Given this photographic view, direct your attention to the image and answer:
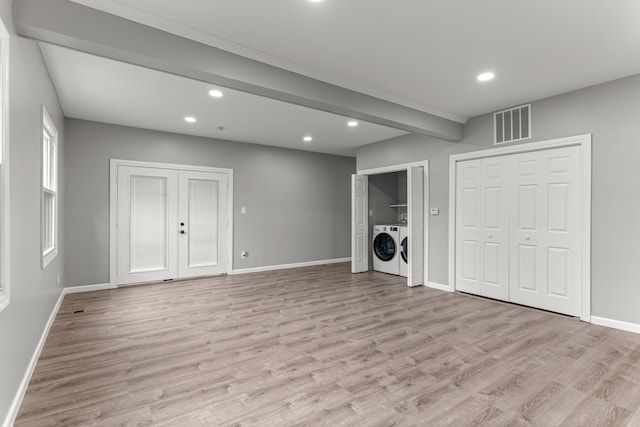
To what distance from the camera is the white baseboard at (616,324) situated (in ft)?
10.6

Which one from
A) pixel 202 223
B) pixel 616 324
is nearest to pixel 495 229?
pixel 616 324

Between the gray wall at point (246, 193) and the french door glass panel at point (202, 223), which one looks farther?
the french door glass panel at point (202, 223)

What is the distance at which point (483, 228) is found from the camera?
4.55 metres

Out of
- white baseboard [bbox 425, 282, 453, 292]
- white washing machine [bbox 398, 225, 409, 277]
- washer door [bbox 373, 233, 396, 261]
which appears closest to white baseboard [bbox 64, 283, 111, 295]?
washer door [bbox 373, 233, 396, 261]

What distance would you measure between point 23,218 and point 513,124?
511cm

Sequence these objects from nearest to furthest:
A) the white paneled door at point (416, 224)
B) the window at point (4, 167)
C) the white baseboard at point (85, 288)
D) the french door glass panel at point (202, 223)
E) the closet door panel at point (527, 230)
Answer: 1. the window at point (4, 167)
2. the closet door panel at point (527, 230)
3. the white baseboard at point (85, 288)
4. the white paneled door at point (416, 224)
5. the french door glass panel at point (202, 223)

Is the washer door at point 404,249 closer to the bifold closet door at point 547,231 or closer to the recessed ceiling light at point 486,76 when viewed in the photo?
the bifold closet door at point 547,231

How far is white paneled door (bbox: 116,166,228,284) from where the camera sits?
5.20 m

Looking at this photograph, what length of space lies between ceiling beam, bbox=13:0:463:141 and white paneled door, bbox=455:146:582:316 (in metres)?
1.96

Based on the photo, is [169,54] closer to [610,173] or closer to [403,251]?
[610,173]

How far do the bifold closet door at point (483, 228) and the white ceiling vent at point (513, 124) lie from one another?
30 cm

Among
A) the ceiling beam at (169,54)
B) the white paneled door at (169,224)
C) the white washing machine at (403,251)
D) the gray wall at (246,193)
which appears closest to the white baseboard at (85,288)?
the gray wall at (246,193)

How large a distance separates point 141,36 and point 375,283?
4569 mm

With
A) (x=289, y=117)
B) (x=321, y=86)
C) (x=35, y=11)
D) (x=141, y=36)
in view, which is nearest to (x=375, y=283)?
(x=289, y=117)
